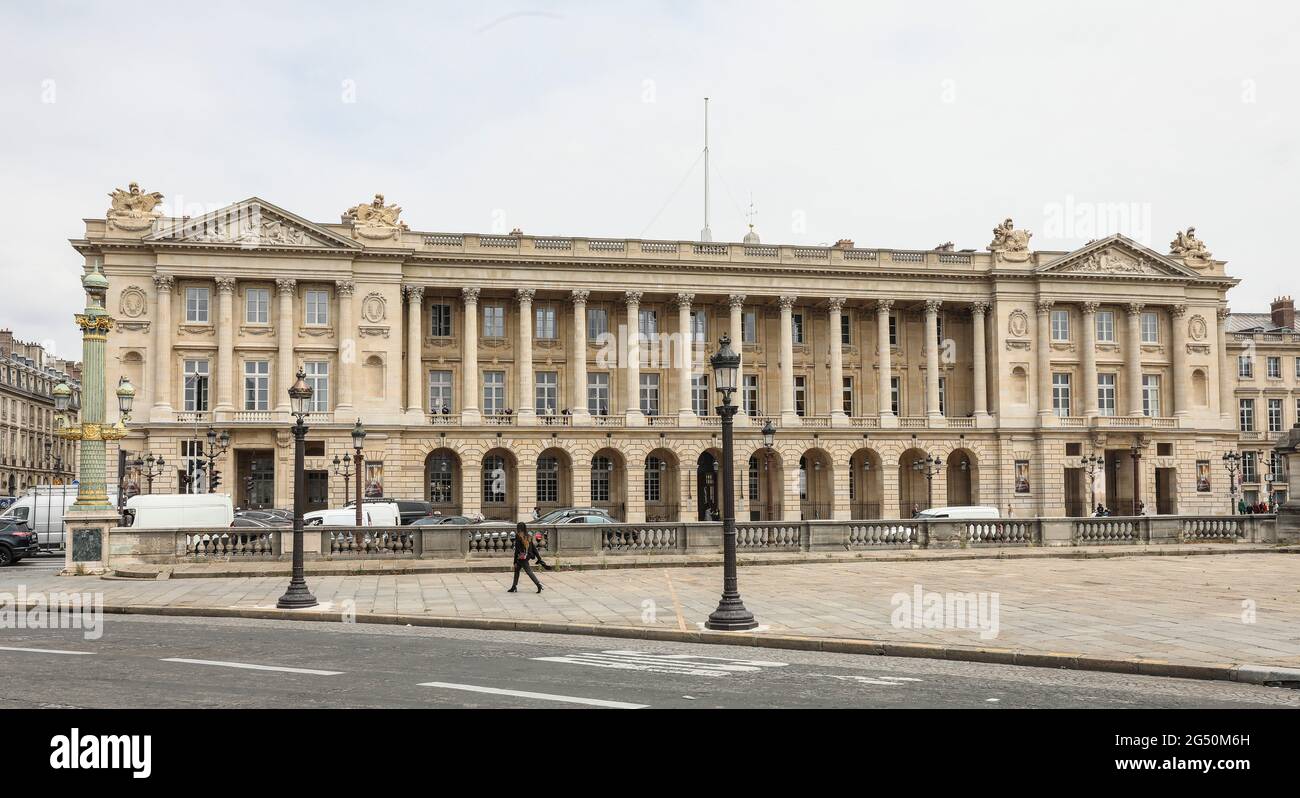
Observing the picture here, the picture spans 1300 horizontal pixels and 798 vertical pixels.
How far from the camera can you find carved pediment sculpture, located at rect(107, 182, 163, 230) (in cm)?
6178

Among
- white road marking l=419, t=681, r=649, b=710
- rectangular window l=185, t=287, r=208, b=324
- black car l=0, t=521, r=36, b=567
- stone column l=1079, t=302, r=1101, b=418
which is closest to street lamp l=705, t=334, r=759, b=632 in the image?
white road marking l=419, t=681, r=649, b=710

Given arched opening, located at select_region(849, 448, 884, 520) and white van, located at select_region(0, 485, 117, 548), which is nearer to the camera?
white van, located at select_region(0, 485, 117, 548)

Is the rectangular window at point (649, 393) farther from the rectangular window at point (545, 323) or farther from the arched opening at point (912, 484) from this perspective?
the arched opening at point (912, 484)

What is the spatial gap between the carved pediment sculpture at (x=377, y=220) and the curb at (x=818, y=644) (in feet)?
154

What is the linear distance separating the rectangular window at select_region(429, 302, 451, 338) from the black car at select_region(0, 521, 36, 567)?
33.6 meters

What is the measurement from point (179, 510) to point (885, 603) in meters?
27.4

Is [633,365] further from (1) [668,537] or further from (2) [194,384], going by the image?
(1) [668,537]

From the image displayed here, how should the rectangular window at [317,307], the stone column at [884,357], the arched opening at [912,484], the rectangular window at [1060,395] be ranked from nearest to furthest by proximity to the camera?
the rectangular window at [317,307], the stone column at [884,357], the arched opening at [912,484], the rectangular window at [1060,395]

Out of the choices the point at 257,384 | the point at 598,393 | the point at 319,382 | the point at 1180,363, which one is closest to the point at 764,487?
the point at 598,393

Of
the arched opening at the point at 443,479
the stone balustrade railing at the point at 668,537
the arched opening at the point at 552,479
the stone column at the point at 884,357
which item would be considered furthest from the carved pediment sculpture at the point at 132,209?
the stone column at the point at 884,357

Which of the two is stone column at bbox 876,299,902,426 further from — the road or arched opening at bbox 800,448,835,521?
the road

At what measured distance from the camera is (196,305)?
209 feet

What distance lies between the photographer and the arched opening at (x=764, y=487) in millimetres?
71188

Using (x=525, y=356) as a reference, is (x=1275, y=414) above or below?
below
